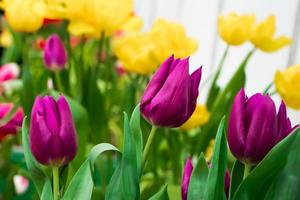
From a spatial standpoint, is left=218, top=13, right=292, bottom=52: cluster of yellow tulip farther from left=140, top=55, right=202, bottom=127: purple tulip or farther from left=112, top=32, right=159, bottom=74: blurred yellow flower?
left=140, top=55, right=202, bottom=127: purple tulip

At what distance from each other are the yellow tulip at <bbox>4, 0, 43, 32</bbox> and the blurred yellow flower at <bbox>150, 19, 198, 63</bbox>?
0.51 feet

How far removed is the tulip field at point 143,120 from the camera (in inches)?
13.5

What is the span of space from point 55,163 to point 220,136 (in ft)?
0.34

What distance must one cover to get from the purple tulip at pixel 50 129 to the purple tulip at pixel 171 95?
52mm

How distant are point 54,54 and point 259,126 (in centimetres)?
41

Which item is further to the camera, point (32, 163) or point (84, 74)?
point (84, 74)

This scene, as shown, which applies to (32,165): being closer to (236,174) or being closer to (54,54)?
(236,174)

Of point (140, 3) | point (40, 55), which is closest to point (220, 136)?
point (40, 55)

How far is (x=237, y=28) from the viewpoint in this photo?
0.70 m

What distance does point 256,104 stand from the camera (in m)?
0.34

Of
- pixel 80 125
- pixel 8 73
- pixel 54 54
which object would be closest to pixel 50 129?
pixel 80 125

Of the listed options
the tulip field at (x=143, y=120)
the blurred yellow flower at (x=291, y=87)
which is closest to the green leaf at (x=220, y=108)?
the tulip field at (x=143, y=120)

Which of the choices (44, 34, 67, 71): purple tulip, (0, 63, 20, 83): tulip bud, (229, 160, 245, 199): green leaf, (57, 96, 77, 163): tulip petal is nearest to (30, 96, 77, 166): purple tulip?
(57, 96, 77, 163): tulip petal

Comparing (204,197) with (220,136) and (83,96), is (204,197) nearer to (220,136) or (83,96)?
(220,136)
